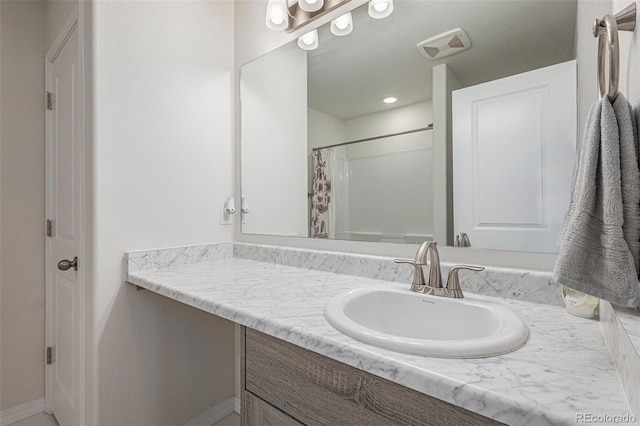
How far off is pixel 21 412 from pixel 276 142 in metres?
1.97

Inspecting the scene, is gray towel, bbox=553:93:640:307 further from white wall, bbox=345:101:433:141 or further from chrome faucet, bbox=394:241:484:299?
white wall, bbox=345:101:433:141

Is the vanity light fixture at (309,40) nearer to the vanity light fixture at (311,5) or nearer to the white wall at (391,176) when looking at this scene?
the vanity light fixture at (311,5)

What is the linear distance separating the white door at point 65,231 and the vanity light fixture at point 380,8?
1.25 metres

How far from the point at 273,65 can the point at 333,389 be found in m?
1.54

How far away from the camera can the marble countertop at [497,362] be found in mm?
435

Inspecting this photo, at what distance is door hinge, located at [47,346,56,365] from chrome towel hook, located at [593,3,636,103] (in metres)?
2.45

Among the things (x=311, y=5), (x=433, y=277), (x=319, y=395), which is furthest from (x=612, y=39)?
(x=311, y=5)

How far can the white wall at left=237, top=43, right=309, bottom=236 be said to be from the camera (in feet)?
5.06

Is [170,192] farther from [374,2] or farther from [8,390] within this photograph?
[8,390]

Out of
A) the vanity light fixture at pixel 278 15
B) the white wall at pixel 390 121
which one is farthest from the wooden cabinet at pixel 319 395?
the vanity light fixture at pixel 278 15

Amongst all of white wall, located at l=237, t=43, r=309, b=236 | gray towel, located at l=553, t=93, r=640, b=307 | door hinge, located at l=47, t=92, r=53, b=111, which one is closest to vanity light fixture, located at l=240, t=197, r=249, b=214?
white wall, located at l=237, t=43, r=309, b=236

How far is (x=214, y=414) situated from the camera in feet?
5.36

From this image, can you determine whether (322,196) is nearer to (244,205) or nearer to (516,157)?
(244,205)

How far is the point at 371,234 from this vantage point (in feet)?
4.14
